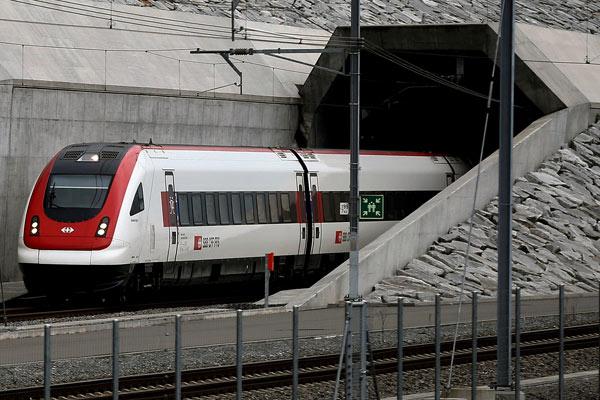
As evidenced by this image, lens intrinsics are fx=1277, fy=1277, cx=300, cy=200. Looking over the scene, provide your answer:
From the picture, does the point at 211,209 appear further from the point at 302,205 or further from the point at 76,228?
the point at 76,228

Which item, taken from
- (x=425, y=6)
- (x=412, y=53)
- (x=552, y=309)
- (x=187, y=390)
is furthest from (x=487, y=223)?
(x=425, y=6)

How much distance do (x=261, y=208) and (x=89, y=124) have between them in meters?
5.66

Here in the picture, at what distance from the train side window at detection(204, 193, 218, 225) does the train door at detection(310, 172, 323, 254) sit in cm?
366

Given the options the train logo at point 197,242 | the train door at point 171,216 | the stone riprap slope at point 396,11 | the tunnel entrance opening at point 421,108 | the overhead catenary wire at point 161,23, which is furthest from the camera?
the stone riprap slope at point 396,11

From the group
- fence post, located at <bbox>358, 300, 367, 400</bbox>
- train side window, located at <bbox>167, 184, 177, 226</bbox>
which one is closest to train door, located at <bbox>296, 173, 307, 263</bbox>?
train side window, located at <bbox>167, 184, 177, 226</bbox>

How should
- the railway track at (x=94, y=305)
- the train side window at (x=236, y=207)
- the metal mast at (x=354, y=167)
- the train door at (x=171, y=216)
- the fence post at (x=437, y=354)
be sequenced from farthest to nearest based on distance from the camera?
1. the train side window at (x=236, y=207)
2. the train door at (x=171, y=216)
3. the railway track at (x=94, y=305)
4. the metal mast at (x=354, y=167)
5. the fence post at (x=437, y=354)

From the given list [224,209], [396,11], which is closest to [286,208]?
[224,209]

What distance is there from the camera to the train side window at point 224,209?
30259mm

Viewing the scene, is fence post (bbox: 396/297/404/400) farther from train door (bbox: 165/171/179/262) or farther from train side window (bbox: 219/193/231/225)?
train side window (bbox: 219/193/231/225)

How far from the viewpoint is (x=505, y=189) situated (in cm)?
1700

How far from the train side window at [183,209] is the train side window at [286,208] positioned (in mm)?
3479

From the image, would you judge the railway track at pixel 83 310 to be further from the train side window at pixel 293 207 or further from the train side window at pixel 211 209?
the train side window at pixel 293 207

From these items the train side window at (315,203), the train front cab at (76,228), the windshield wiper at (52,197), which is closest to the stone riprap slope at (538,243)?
the train side window at (315,203)

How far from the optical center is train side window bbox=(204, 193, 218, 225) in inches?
1173
